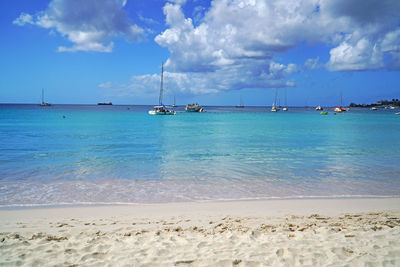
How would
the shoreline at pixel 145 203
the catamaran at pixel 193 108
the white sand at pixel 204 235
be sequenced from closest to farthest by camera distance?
the white sand at pixel 204 235 → the shoreline at pixel 145 203 → the catamaran at pixel 193 108

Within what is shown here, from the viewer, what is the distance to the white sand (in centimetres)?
503

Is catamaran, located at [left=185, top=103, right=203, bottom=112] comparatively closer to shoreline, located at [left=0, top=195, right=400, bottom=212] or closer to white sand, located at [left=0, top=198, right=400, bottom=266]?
shoreline, located at [left=0, top=195, right=400, bottom=212]

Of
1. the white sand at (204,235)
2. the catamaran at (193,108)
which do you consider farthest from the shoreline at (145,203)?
the catamaran at (193,108)

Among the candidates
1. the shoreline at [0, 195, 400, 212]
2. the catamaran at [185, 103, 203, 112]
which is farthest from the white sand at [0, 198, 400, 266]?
the catamaran at [185, 103, 203, 112]

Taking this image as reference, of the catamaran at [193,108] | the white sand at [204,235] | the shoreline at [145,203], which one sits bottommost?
the shoreline at [145,203]

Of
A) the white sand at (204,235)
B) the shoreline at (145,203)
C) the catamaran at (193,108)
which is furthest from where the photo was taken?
the catamaran at (193,108)

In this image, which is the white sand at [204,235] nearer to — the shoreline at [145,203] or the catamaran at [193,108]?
the shoreline at [145,203]

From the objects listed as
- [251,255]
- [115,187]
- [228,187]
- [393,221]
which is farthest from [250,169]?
[251,255]

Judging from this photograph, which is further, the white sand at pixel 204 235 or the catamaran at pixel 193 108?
the catamaran at pixel 193 108

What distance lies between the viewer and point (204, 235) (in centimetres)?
618

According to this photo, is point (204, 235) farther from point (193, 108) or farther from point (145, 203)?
point (193, 108)

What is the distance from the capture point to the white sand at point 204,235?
5.03 metres

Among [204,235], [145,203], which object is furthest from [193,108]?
[204,235]

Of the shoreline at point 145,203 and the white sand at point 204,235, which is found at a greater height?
the white sand at point 204,235
